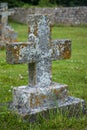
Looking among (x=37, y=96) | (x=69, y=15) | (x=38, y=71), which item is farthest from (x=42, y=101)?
(x=69, y=15)

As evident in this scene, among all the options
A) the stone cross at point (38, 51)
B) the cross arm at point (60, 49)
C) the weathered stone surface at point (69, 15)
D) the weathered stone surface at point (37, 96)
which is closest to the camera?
the stone cross at point (38, 51)

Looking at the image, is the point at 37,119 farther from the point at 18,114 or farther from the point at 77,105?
the point at 77,105

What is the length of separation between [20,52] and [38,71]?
486 mm

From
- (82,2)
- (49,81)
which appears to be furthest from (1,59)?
(82,2)

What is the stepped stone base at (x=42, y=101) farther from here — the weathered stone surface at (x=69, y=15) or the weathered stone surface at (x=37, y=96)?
the weathered stone surface at (x=69, y=15)

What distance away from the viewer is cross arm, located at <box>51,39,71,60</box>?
300 inches

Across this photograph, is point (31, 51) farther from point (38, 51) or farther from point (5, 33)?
point (5, 33)

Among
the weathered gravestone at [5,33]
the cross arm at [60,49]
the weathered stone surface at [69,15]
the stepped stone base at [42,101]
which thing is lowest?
the weathered stone surface at [69,15]

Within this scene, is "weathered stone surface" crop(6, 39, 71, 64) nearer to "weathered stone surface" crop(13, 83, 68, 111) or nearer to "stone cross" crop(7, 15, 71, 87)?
"stone cross" crop(7, 15, 71, 87)

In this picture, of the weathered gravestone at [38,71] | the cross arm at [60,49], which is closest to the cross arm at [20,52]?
the weathered gravestone at [38,71]

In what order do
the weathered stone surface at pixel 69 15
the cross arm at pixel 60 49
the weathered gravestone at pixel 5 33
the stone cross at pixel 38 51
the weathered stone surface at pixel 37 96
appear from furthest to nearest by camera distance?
1. the weathered stone surface at pixel 69 15
2. the weathered gravestone at pixel 5 33
3. the cross arm at pixel 60 49
4. the weathered stone surface at pixel 37 96
5. the stone cross at pixel 38 51

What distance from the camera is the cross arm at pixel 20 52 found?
7.03 meters

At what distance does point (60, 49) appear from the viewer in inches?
303

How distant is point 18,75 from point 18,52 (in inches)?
153
